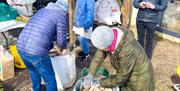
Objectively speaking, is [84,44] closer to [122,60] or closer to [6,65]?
[6,65]

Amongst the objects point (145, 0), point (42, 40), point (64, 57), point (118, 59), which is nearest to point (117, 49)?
point (118, 59)

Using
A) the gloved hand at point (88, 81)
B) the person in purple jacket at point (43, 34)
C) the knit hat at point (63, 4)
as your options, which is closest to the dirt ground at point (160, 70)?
the person in purple jacket at point (43, 34)

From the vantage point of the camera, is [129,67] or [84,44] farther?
[84,44]

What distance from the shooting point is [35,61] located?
159 inches

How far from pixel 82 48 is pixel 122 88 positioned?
2377 mm

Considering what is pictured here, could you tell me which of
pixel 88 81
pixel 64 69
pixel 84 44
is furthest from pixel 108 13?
pixel 88 81

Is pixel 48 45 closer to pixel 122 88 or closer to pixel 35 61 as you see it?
pixel 35 61

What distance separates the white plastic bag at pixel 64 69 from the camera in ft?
15.3

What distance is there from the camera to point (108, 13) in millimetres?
6230

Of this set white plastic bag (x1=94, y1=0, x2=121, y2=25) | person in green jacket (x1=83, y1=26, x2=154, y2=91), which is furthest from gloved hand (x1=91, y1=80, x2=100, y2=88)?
white plastic bag (x1=94, y1=0, x2=121, y2=25)

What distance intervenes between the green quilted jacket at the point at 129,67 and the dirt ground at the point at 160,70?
5.35 feet

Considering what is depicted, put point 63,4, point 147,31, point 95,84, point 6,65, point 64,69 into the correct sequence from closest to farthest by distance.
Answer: point 95,84 < point 63,4 < point 64,69 < point 6,65 < point 147,31

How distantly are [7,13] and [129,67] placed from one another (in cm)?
335

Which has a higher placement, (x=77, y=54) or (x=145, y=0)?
(x=145, y=0)
